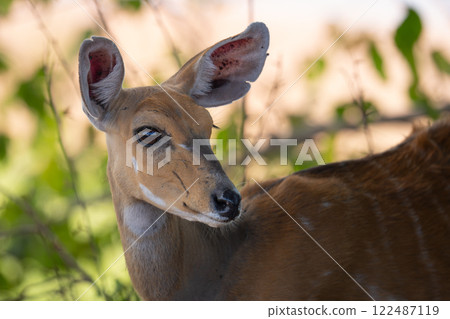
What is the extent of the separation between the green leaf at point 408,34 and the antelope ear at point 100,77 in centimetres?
211

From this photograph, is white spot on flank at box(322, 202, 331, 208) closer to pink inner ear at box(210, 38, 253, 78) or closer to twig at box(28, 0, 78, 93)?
pink inner ear at box(210, 38, 253, 78)

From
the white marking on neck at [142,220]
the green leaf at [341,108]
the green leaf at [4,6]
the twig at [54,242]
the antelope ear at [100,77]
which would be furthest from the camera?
the green leaf at [341,108]

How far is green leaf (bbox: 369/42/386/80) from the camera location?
16.0 feet

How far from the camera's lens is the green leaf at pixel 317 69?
529 cm

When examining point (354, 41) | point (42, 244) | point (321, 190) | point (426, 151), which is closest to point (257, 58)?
point (321, 190)

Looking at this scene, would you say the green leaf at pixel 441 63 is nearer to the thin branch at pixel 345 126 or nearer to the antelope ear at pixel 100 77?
the thin branch at pixel 345 126

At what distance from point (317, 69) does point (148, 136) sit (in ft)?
8.27

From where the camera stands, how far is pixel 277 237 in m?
3.36

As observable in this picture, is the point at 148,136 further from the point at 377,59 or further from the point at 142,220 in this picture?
the point at 377,59

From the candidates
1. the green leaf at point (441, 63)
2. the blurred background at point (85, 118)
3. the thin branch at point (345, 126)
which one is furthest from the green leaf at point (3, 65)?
the thin branch at point (345, 126)

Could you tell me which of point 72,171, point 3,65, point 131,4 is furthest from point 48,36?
point 72,171

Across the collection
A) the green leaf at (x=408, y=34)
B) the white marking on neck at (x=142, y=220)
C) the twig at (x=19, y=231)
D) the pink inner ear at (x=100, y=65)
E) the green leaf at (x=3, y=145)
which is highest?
the pink inner ear at (x=100, y=65)

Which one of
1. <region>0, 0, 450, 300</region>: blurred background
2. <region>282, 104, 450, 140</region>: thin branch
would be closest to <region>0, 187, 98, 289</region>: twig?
<region>0, 0, 450, 300</region>: blurred background

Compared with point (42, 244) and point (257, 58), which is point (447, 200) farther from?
point (42, 244)
